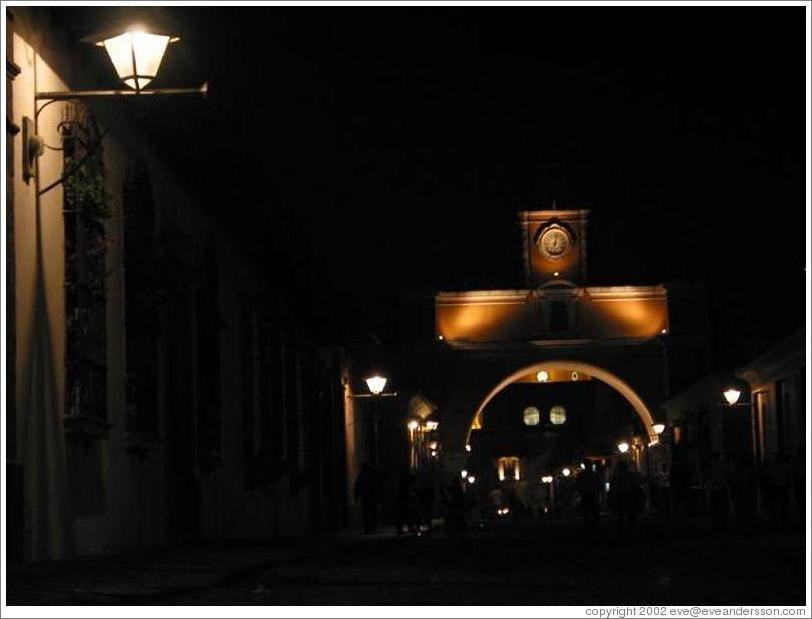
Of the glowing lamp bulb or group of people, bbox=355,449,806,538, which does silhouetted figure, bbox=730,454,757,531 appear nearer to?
group of people, bbox=355,449,806,538

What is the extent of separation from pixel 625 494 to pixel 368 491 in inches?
176

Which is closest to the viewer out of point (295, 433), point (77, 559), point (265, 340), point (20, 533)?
point (20, 533)

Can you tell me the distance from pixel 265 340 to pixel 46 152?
45.7 ft

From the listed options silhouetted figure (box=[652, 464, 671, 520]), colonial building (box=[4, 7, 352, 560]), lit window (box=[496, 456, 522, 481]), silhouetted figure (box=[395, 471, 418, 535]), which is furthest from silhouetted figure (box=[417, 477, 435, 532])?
lit window (box=[496, 456, 522, 481])

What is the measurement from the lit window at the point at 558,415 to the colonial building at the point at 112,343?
97.1 meters

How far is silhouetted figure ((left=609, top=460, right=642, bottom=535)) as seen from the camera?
101ft

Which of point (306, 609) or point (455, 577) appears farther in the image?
point (455, 577)

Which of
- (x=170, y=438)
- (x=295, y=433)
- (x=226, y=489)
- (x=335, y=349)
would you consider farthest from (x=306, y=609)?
(x=335, y=349)

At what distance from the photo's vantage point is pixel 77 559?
1346 cm

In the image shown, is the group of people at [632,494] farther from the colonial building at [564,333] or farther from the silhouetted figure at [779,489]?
the colonial building at [564,333]

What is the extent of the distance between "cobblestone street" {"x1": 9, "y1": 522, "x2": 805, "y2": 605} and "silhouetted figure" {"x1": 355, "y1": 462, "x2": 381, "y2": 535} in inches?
498

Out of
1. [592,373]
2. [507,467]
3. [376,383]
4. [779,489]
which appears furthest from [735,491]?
[507,467]

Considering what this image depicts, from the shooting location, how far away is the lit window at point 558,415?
12306 centimetres

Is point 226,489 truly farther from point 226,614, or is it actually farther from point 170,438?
point 226,614
